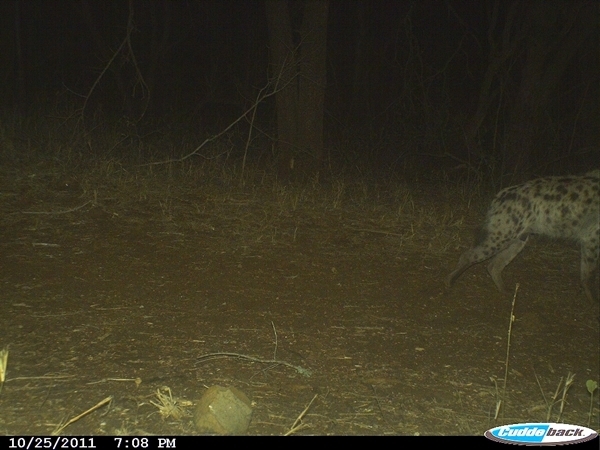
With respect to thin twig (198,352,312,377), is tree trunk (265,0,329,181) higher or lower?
higher

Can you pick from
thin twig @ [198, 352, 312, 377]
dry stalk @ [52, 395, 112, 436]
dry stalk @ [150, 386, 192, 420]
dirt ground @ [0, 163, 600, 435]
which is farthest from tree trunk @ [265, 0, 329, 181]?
dry stalk @ [52, 395, 112, 436]

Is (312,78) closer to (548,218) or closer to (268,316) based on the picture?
(548,218)

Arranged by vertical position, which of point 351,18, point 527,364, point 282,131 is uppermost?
point 351,18

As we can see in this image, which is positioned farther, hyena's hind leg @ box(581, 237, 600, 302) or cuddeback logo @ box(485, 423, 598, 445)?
hyena's hind leg @ box(581, 237, 600, 302)

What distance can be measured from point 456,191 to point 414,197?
0.76 m

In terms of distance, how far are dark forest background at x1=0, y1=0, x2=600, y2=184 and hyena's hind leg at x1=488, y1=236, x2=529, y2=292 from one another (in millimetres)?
2921

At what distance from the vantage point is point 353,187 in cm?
919

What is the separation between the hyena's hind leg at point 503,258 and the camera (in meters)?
5.89

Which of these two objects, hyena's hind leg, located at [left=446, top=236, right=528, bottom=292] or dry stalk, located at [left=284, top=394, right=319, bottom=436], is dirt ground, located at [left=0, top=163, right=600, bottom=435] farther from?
hyena's hind leg, located at [left=446, top=236, right=528, bottom=292]

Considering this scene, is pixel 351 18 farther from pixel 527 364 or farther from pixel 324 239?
pixel 527 364

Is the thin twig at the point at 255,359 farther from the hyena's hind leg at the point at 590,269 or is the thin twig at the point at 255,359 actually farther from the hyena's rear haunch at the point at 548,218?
the hyena's hind leg at the point at 590,269

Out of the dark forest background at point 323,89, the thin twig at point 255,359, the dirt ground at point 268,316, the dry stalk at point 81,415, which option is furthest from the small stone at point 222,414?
the dark forest background at point 323,89

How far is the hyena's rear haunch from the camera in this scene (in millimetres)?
5629

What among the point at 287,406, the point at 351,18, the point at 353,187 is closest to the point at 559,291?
the point at 287,406
